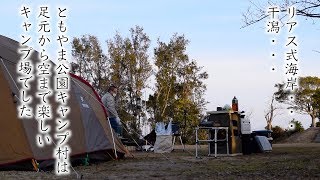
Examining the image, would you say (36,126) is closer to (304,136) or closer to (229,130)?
(229,130)

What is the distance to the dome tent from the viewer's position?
7023 millimetres

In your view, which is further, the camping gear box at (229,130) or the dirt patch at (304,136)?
the dirt patch at (304,136)

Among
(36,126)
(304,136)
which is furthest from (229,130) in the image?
(304,136)

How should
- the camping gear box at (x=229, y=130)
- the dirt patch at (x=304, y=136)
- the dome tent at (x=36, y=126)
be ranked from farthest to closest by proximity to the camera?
1. the dirt patch at (x=304, y=136)
2. the camping gear box at (x=229, y=130)
3. the dome tent at (x=36, y=126)

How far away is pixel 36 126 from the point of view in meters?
7.33

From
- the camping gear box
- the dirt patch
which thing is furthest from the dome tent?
the dirt patch

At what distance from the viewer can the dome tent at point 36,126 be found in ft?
23.0

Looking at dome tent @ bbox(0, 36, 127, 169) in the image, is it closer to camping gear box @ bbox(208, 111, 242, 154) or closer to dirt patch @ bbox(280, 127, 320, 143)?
camping gear box @ bbox(208, 111, 242, 154)

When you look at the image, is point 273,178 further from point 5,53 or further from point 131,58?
point 131,58

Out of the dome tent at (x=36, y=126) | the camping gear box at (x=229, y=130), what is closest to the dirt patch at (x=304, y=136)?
the camping gear box at (x=229, y=130)

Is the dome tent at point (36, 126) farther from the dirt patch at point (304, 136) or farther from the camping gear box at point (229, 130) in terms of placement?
the dirt patch at point (304, 136)

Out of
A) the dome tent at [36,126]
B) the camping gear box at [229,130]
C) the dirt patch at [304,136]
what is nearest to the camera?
the dome tent at [36,126]

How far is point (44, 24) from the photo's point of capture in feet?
27.2

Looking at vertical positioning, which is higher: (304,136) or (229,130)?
(229,130)
